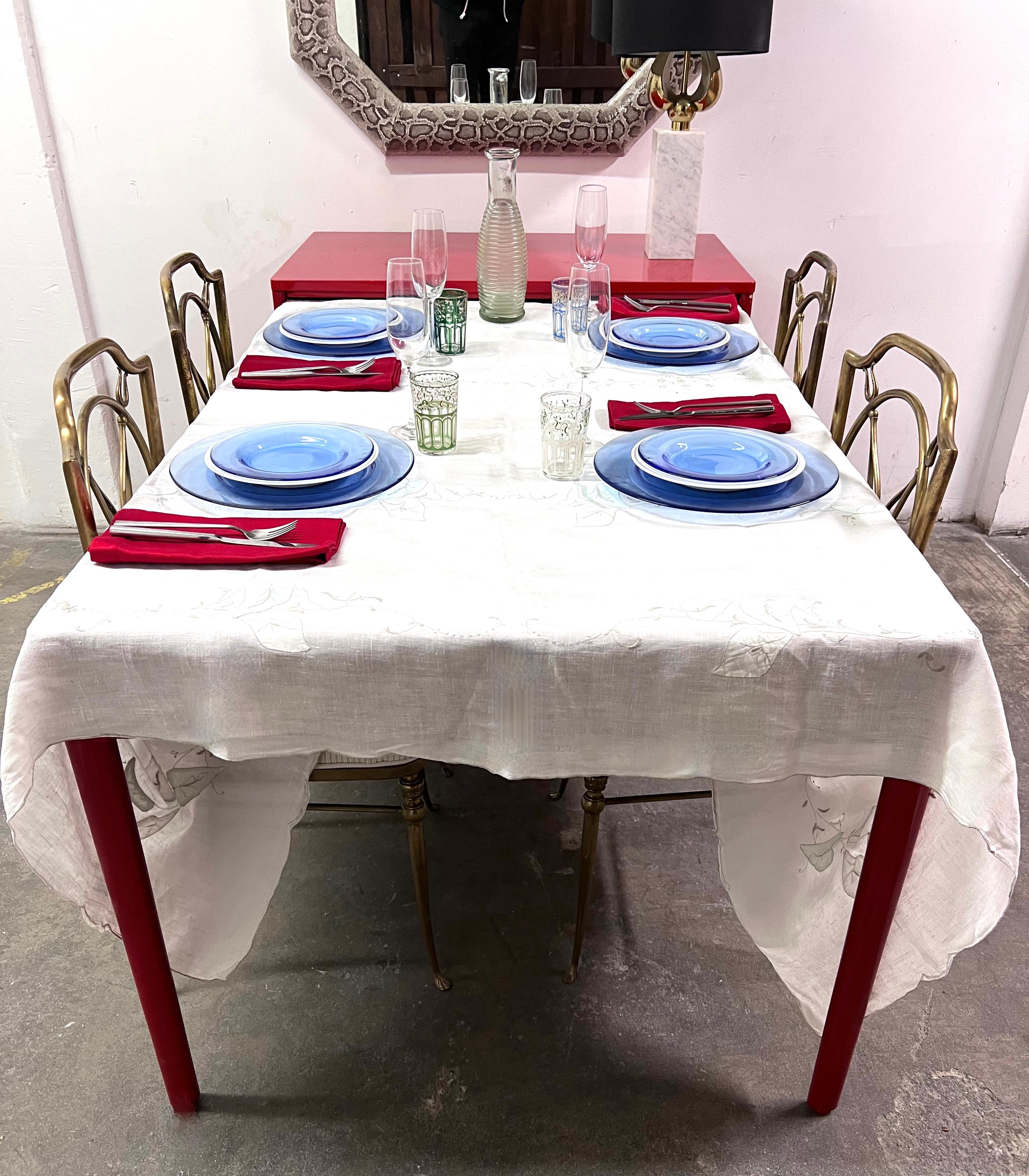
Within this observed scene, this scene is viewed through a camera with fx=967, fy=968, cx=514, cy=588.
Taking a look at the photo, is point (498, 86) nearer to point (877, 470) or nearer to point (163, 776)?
point (877, 470)

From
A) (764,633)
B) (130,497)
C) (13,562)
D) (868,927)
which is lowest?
(13,562)

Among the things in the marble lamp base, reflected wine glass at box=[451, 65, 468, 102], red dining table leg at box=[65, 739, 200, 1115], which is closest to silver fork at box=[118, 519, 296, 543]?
red dining table leg at box=[65, 739, 200, 1115]

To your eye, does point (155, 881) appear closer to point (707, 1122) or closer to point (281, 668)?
point (281, 668)

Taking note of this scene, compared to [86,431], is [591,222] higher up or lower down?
higher up

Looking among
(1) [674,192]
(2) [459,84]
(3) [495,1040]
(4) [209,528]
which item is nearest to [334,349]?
(4) [209,528]

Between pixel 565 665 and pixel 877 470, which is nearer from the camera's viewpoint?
pixel 565 665

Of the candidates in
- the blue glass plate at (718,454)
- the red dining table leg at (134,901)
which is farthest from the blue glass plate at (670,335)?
the red dining table leg at (134,901)

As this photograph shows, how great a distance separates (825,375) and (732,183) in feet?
1.93

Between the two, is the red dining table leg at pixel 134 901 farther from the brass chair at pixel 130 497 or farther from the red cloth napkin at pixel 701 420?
the red cloth napkin at pixel 701 420

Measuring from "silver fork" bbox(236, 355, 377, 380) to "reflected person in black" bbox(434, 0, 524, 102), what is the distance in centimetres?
109

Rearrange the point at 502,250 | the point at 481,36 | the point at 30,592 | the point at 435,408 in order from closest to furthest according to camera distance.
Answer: the point at 435,408
the point at 502,250
the point at 481,36
the point at 30,592

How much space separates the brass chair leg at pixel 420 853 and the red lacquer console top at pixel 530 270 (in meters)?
1.08

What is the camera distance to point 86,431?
1.40 meters

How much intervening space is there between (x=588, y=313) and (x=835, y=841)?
77 cm
